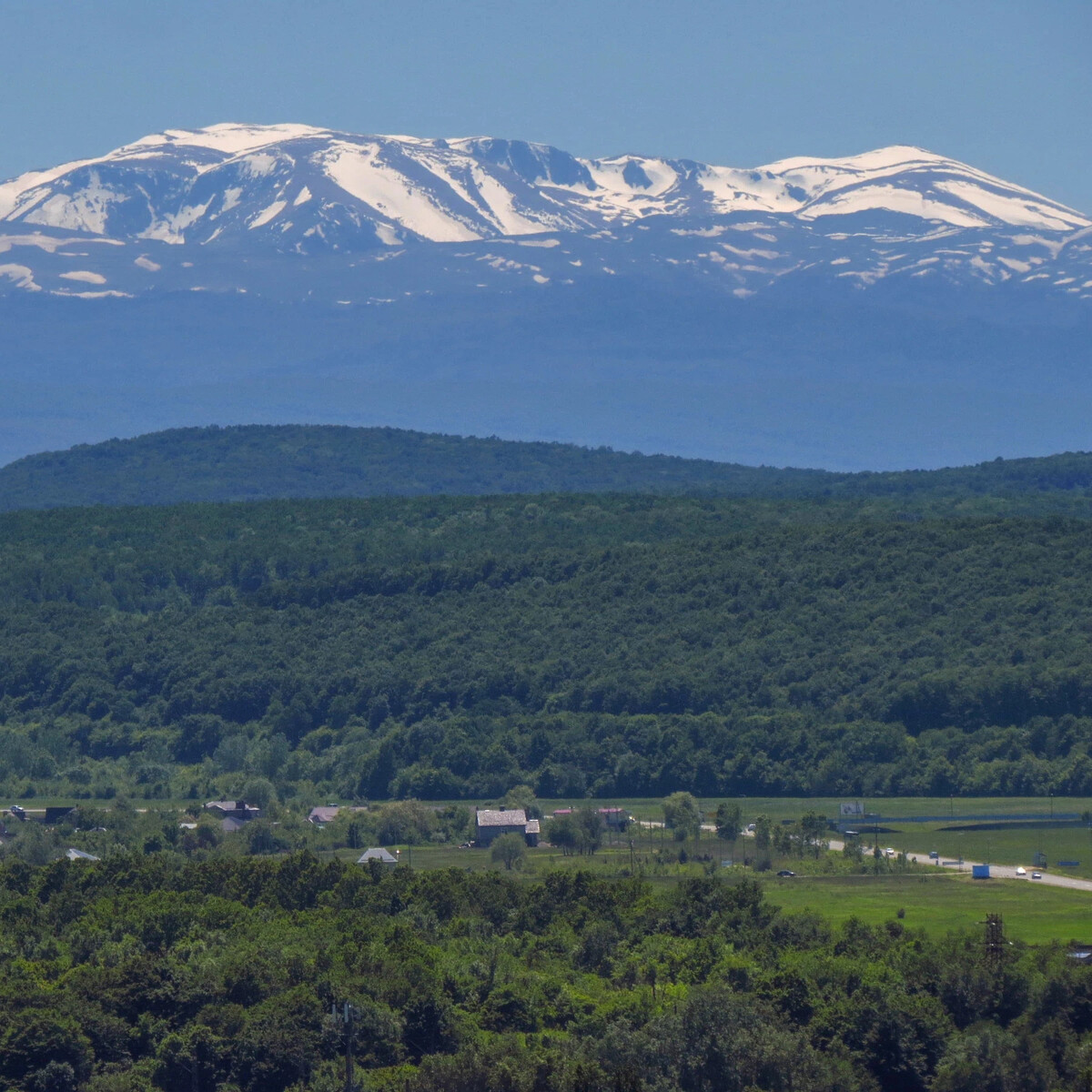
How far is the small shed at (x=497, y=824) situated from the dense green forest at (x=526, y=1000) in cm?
2469

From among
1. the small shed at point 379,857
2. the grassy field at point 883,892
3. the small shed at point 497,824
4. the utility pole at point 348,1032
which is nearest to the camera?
the utility pole at point 348,1032

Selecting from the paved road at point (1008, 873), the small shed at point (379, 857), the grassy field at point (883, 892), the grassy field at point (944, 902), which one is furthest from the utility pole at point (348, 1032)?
the paved road at point (1008, 873)

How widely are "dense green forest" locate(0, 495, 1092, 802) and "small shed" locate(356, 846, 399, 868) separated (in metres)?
23.1

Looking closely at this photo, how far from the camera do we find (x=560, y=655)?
143m

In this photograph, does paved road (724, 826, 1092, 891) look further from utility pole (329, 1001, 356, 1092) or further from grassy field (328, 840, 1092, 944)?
utility pole (329, 1001, 356, 1092)

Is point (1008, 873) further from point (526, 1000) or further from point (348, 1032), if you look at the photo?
point (348, 1032)

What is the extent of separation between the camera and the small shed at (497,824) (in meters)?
102

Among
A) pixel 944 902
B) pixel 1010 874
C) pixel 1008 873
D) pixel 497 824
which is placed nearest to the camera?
pixel 944 902

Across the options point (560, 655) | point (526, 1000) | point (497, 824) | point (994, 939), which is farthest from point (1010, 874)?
point (560, 655)

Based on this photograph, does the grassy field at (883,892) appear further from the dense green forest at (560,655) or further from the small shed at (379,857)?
the dense green forest at (560,655)

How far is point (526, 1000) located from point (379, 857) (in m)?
27.9

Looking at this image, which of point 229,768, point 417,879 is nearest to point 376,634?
point 229,768

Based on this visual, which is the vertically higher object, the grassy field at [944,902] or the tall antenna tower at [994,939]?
the tall antenna tower at [994,939]

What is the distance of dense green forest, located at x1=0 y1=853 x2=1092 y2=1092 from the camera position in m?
60.2
